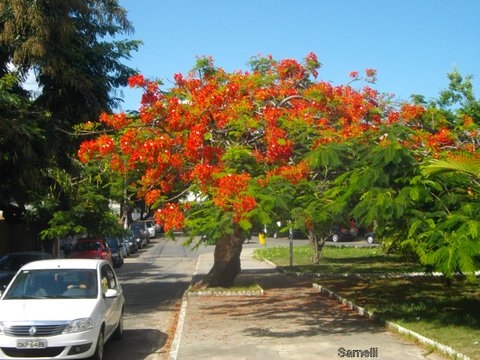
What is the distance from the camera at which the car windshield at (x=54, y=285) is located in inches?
354

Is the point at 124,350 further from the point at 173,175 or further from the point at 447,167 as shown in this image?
the point at 447,167

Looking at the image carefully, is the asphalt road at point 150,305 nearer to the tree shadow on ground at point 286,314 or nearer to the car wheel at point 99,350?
the car wheel at point 99,350

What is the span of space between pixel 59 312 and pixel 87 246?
1787 centimetres

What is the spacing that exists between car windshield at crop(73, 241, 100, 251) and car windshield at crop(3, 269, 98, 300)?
53.4ft

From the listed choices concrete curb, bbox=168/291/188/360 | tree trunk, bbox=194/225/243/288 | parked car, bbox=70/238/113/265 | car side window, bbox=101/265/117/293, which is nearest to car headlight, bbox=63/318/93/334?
car side window, bbox=101/265/117/293

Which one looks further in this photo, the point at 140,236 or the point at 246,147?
the point at 140,236

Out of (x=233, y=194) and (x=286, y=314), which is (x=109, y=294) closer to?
→ (x=233, y=194)

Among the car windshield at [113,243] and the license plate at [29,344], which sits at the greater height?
the car windshield at [113,243]

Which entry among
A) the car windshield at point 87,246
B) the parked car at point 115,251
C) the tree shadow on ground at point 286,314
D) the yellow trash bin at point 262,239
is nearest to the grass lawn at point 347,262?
the tree shadow on ground at point 286,314

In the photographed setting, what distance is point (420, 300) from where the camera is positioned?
13.5 metres

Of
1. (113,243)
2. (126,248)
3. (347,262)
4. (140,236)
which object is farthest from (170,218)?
(140,236)

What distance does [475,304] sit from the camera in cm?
1269

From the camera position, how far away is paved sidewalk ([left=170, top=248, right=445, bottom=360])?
344 inches

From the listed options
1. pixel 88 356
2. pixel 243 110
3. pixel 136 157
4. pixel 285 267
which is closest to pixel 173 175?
pixel 136 157
